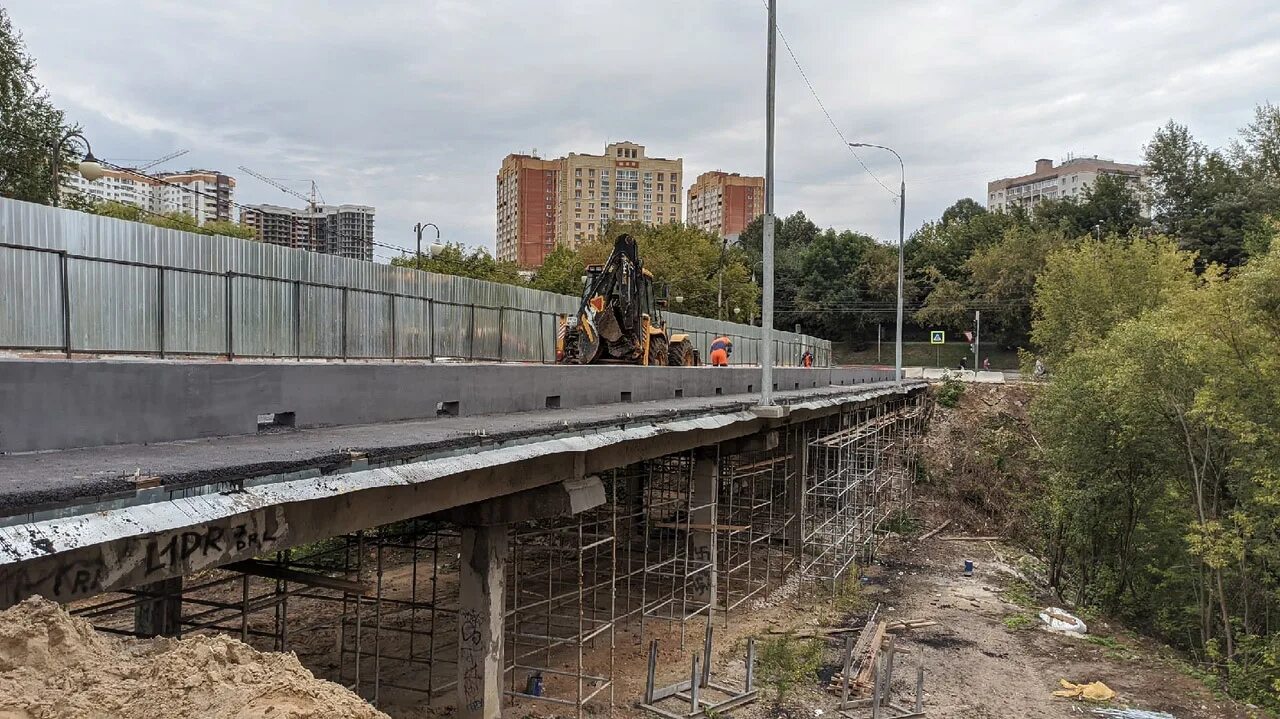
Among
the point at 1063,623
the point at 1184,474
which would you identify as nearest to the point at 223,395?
the point at 1063,623

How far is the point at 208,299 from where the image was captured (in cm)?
1162

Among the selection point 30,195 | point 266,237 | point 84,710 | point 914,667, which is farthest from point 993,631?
point 266,237

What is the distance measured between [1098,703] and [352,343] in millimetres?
14642

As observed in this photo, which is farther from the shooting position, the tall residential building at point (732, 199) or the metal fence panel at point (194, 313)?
the tall residential building at point (732, 199)

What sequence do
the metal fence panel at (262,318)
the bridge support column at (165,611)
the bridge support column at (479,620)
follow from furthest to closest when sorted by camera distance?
the metal fence panel at (262,318)
the bridge support column at (479,620)
the bridge support column at (165,611)

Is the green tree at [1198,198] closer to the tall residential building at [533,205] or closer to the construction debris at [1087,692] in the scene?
the construction debris at [1087,692]

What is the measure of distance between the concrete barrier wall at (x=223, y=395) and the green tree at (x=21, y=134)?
3075 cm

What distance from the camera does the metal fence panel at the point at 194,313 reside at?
11.0 m

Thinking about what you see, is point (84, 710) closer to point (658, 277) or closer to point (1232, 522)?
point (1232, 522)

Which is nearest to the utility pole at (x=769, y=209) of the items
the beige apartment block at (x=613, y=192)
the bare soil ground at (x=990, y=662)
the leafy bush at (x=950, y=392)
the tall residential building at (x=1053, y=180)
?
the bare soil ground at (x=990, y=662)

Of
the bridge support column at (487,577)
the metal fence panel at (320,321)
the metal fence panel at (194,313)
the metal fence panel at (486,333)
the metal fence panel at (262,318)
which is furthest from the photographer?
the metal fence panel at (486,333)

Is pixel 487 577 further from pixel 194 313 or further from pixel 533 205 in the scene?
pixel 533 205

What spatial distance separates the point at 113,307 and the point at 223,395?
7.53 feet

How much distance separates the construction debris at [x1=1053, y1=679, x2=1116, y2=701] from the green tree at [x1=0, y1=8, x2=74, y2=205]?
38.2 metres
